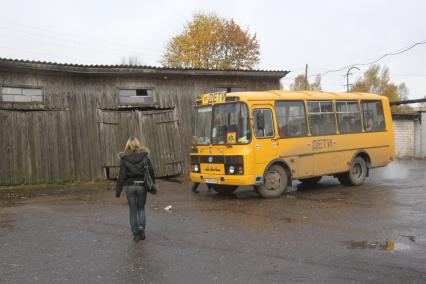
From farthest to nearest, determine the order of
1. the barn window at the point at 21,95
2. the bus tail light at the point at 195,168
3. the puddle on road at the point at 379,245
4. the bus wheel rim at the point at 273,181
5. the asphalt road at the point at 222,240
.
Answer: the barn window at the point at 21,95 → the bus tail light at the point at 195,168 → the bus wheel rim at the point at 273,181 → the puddle on road at the point at 379,245 → the asphalt road at the point at 222,240

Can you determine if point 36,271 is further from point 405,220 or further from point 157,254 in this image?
point 405,220

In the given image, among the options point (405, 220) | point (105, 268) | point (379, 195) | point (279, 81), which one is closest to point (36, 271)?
point (105, 268)

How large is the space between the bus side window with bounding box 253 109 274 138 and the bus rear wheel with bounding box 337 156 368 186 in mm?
3774

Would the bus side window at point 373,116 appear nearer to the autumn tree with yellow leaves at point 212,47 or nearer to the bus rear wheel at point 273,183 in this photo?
the bus rear wheel at point 273,183

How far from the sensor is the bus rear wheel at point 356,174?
14.5 m

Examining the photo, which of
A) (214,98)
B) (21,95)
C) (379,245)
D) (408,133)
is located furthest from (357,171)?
(408,133)

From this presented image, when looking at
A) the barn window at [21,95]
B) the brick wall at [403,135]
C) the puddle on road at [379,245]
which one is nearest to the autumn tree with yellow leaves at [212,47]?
the brick wall at [403,135]

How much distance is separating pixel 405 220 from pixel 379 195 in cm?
355

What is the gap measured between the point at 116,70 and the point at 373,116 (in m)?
9.04

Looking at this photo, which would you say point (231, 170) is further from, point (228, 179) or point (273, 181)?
point (273, 181)

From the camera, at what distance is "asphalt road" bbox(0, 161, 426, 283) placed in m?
5.80

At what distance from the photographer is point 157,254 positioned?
22.3 ft

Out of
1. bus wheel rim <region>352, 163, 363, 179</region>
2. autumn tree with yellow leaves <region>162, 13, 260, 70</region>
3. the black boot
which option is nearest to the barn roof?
bus wheel rim <region>352, 163, 363, 179</region>

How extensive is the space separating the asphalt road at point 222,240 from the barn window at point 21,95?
4109 millimetres
